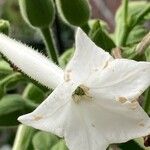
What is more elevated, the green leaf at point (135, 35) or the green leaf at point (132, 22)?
the green leaf at point (132, 22)

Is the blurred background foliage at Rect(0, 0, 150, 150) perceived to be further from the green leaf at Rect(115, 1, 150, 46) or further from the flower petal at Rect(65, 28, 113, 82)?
the flower petal at Rect(65, 28, 113, 82)

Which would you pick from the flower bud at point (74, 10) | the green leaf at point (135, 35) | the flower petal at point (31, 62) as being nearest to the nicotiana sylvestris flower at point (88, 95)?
the flower petal at point (31, 62)

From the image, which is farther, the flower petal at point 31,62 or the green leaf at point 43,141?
the green leaf at point 43,141

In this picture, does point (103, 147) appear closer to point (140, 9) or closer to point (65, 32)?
point (140, 9)

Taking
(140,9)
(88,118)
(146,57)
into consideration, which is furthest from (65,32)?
(88,118)

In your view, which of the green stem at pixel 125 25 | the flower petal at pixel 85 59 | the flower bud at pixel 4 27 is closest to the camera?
the flower petal at pixel 85 59

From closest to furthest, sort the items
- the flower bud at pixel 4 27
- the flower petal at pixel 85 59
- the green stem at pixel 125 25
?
1. the flower petal at pixel 85 59
2. the flower bud at pixel 4 27
3. the green stem at pixel 125 25

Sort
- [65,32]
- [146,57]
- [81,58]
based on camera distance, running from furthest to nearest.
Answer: [65,32] < [146,57] < [81,58]

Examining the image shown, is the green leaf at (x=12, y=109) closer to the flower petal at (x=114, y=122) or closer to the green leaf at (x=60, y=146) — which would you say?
the green leaf at (x=60, y=146)
